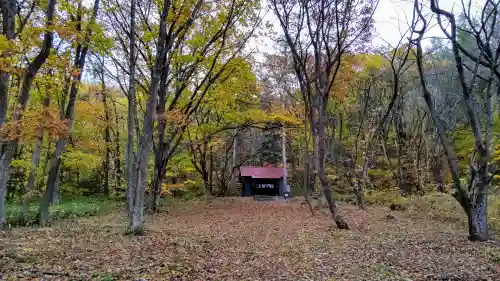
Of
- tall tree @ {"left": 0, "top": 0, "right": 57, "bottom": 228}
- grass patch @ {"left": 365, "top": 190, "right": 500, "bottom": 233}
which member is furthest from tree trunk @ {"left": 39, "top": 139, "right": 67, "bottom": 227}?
grass patch @ {"left": 365, "top": 190, "right": 500, "bottom": 233}

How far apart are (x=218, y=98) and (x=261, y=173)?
529 inches

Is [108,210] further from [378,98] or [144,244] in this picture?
[378,98]

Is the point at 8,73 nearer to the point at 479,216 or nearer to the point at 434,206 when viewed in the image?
the point at 479,216

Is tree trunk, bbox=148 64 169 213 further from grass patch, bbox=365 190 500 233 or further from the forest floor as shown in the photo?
grass patch, bbox=365 190 500 233

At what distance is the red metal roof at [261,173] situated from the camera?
91.1ft

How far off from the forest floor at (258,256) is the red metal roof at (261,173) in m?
16.8

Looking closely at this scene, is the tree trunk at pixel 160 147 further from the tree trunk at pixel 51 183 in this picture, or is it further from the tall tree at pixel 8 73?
the tall tree at pixel 8 73

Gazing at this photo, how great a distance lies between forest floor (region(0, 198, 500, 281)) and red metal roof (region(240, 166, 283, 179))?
16.8 m

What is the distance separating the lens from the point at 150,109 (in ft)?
28.5

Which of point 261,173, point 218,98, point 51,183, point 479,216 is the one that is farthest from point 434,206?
point 51,183

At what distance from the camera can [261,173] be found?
1101 inches

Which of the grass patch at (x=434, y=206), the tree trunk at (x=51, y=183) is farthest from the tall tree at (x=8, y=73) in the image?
the grass patch at (x=434, y=206)

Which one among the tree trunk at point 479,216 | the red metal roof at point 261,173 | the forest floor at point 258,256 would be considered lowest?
the forest floor at point 258,256

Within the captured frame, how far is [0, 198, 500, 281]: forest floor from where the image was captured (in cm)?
552
